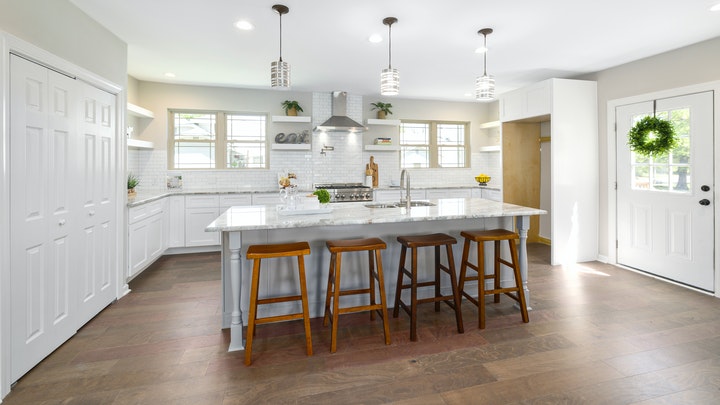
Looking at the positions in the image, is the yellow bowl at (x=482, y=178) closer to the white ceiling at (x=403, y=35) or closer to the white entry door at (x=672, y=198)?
the white ceiling at (x=403, y=35)

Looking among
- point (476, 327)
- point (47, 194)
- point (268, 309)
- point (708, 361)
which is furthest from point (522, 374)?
point (47, 194)

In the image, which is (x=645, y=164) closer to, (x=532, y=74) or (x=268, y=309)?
(x=532, y=74)

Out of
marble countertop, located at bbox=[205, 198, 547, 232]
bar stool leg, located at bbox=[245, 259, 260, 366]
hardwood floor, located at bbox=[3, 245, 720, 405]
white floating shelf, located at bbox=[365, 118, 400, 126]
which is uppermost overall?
white floating shelf, located at bbox=[365, 118, 400, 126]

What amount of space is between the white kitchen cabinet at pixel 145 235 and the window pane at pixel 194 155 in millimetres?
1024

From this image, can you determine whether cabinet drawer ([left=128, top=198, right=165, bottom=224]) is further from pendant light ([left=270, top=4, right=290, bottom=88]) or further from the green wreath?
the green wreath

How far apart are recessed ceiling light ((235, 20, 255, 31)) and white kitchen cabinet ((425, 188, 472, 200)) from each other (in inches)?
145

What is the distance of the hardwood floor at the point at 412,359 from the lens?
2.00 m

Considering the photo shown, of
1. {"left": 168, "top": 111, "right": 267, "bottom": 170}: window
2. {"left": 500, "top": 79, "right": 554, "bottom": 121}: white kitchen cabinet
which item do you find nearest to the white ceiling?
{"left": 500, "top": 79, "right": 554, "bottom": 121}: white kitchen cabinet

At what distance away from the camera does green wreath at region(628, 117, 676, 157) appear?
3861 millimetres

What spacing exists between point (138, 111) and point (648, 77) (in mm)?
6202

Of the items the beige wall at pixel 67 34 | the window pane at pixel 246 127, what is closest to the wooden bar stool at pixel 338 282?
the beige wall at pixel 67 34

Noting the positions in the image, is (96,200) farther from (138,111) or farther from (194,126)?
(194,126)

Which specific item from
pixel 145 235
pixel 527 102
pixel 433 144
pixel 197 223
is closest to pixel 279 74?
pixel 145 235

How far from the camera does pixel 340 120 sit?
18.6ft
